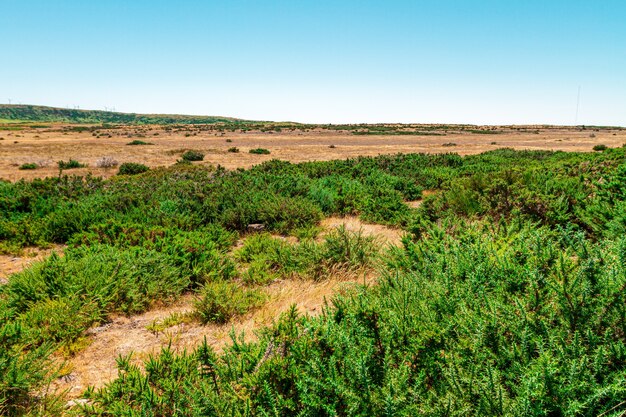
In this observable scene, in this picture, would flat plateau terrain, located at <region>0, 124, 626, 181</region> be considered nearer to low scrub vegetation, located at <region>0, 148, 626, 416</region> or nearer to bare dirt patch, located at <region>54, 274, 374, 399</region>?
low scrub vegetation, located at <region>0, 148, 626, 416</region>

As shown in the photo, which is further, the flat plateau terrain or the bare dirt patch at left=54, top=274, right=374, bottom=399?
the flat plateau terrain

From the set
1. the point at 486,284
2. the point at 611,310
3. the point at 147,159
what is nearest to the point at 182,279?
the point at 486,284

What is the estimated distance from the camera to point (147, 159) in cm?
2706

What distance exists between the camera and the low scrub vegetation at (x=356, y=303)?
2172mm

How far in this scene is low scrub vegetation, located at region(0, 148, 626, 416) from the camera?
7.13 feet

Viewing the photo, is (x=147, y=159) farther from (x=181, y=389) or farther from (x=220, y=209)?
(x=181, y=389)

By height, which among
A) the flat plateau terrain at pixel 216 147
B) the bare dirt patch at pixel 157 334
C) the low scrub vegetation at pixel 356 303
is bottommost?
the bare dirt patch at pixel 157 334

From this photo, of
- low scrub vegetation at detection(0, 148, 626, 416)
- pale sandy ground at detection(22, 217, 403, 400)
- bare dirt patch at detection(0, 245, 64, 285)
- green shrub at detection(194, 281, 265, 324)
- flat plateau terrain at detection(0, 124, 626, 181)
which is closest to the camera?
low scrub vegetation at detection(0, 148, 626, 416)

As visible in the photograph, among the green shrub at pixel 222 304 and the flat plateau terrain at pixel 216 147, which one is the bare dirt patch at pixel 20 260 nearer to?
the green shrub at pixel 222 304

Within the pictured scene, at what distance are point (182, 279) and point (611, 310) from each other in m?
4.99

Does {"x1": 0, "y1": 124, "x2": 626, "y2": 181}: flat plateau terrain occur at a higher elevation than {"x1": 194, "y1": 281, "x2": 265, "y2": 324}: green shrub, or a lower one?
higher

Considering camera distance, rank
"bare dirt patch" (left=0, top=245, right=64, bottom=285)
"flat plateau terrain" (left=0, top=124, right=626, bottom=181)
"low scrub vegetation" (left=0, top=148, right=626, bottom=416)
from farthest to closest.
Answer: "flat plateau terrain" (left=0, top=124, right=626, bottom=181)
"bare dirt patch" (left=0, top=245, right=64, bottom=285)
"low scrub vegetation" (left=0, top=148, right=626, bottom=416)

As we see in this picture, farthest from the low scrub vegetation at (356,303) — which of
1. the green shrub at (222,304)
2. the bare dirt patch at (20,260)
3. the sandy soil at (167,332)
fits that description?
the bare dirt patch at (20,260)

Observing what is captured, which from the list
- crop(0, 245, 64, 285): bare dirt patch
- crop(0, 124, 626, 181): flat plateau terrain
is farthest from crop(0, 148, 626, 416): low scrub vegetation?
crop(0, 124, 626, 181): flat plateau terrain
